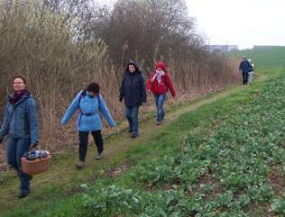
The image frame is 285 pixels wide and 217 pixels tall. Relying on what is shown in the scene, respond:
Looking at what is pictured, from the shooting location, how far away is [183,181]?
23.2 ft

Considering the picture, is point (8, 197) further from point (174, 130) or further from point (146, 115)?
point (146, 115)

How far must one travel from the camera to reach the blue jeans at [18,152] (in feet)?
25.8

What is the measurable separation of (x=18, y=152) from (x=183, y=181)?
8.89 ft

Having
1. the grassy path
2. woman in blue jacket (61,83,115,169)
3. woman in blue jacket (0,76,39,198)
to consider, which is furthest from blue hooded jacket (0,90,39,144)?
woman in blue jacket (61,83,115,169)

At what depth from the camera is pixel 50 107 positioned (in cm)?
1198

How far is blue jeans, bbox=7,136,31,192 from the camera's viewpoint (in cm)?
788

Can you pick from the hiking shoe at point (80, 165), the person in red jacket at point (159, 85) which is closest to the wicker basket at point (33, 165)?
the hiking shoe at point (80, 165)

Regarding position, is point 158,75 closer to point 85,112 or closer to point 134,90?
point 134,90

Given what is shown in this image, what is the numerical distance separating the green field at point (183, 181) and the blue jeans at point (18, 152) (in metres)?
0.26

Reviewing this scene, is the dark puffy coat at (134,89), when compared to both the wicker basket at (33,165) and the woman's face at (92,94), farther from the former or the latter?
the wicker basket at (33,165)

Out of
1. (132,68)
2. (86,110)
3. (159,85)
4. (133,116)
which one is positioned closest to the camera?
(86,110)

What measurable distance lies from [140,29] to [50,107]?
513 inches

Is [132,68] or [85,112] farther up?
[132,68]

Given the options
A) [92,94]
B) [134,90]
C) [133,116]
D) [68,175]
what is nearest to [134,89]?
[134,90]
